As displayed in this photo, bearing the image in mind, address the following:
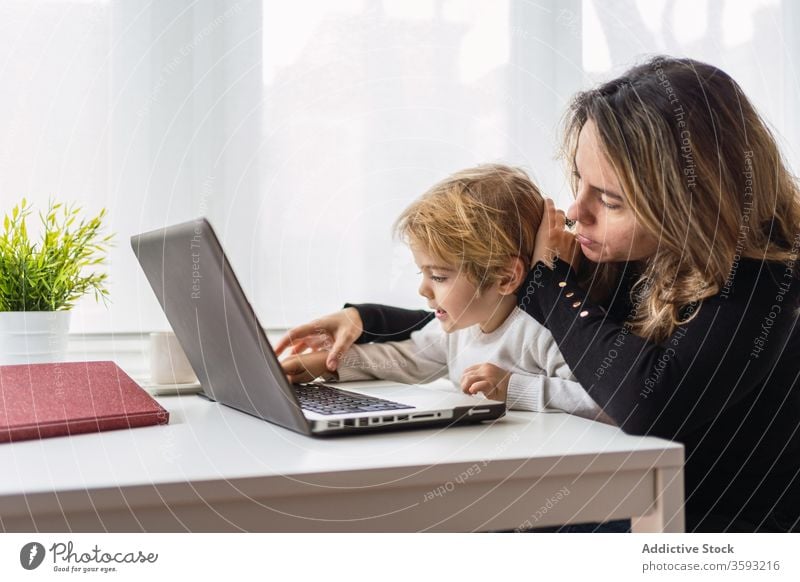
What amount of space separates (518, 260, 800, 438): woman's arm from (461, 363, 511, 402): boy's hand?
0.26ft

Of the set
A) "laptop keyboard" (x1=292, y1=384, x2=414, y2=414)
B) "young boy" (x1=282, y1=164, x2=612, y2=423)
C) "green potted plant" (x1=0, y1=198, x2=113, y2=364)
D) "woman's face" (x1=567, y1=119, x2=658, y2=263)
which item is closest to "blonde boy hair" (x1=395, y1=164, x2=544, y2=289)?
"young boy" (x1=282, y1=164, x2=612, y2=423)

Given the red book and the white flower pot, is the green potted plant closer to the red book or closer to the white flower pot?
the white flower pot

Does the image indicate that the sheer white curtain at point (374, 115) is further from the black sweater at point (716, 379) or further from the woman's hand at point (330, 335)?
the black sweater at point (716, 379)

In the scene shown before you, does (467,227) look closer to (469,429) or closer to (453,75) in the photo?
(469,429)

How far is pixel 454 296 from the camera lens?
0.89 meters

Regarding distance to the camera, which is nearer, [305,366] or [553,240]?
[553,240]

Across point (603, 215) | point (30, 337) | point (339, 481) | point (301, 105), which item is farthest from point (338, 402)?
point (301, 105)

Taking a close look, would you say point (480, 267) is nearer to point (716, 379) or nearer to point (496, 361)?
point (496, 361)

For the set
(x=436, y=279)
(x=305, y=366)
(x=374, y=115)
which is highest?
(x=374, y=115)

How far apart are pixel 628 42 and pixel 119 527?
4.15ft

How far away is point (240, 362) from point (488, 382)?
25 cm

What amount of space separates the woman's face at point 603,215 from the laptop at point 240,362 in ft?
0.70
